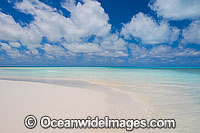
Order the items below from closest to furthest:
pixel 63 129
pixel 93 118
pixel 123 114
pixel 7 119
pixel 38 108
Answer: pixel 63 129
pixel 7 119
pixel 93 118
pixel 123 114
pixel 38 108

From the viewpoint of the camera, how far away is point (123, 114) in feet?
14.3

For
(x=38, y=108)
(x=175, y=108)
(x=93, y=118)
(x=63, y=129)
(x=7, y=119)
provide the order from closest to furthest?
(x=63, y=129), (x=7, y=119), (x=93, y=118), (x=38, y=108), (x=175, y=108)

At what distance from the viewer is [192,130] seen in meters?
3.45

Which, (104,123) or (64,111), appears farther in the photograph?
(64,111)

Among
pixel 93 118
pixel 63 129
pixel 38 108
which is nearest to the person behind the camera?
pixel 63 129

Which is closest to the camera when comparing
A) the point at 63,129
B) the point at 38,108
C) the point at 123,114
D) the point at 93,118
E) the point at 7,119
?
the point at 63,129

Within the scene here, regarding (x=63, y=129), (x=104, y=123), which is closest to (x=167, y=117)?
(x=104, y=123)

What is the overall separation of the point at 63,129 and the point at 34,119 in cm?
128

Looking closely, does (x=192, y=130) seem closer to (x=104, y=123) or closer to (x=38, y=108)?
(x=104, y=123)

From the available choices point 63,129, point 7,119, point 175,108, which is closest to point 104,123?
point 63,129

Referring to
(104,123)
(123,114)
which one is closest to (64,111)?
(104,123)

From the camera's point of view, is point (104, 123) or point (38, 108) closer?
point (104, 123)

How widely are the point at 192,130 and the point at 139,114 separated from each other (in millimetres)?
1634

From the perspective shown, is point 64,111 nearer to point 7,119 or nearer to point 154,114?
point 7,119
